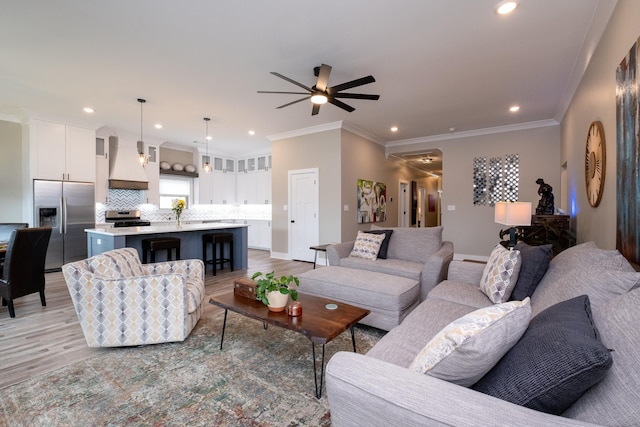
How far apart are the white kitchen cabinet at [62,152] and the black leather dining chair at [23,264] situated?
2.88 m

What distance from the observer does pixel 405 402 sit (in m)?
0.87

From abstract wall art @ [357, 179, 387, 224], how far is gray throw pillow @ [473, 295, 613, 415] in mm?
5414

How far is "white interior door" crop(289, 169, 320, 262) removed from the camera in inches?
243

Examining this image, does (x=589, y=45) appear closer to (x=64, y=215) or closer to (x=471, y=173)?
(x=471, y=173)

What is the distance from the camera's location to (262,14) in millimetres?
2572

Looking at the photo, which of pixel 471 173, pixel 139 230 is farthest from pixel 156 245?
pixel 471 173

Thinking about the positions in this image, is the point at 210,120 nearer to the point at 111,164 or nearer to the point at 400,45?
the point at 111,164

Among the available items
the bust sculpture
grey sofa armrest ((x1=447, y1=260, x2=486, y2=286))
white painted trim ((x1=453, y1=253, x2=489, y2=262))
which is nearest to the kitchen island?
grey sofa armrest ((x1=447, y1=260, x2=486, y2=286))

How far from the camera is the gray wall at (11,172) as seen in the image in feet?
17.1

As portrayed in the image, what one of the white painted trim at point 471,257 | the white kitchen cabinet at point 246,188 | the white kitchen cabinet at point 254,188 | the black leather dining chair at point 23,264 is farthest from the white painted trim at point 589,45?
the white kitchen cabinet at point 246,188

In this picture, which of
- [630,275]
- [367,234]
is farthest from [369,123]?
[630,275]

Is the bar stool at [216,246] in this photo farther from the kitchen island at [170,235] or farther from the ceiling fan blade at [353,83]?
the ceiling fan blade at [353,83]

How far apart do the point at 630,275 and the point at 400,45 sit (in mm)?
2733

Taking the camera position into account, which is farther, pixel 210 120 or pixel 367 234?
pixel 210 120
